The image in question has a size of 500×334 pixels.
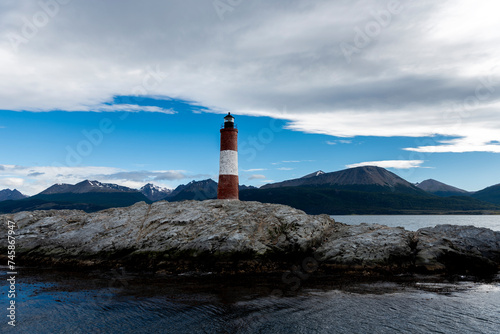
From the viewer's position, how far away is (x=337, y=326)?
15.2 metres

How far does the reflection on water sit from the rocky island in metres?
3.52

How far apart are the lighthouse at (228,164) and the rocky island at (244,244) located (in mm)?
7066

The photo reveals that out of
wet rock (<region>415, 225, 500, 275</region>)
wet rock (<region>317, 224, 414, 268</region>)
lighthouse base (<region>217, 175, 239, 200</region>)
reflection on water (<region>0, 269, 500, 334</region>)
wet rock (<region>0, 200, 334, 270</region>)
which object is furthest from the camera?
lighthouse base (<region>217, 175, 239, 200</region>)

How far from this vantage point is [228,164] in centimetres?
4350

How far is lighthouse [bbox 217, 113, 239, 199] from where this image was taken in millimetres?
43500

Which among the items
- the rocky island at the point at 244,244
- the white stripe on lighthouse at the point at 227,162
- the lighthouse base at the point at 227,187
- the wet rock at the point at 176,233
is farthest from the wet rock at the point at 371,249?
the white stripe on lighthouse at the point at 227,162

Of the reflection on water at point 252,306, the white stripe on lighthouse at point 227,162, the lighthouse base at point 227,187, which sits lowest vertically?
the reflection on water at point 252,306

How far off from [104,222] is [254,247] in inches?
724

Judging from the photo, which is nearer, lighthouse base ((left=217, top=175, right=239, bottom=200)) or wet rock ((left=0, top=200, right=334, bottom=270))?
wet rock ((left=0, top=200, right=334, bottom=270))

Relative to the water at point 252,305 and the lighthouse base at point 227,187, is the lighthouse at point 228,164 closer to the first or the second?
the lighthouse base at point 227,187

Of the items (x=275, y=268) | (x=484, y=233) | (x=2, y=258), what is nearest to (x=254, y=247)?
(x=275, y=268)

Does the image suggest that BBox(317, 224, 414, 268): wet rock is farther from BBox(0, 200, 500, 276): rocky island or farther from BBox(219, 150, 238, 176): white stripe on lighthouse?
BBox(219, 150, 238, 176): white stripe on lighthouse

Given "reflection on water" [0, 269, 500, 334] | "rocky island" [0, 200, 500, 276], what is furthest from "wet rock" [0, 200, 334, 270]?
"reflection on water" [0, 269, 500, 334]

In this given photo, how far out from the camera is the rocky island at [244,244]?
27.2m
